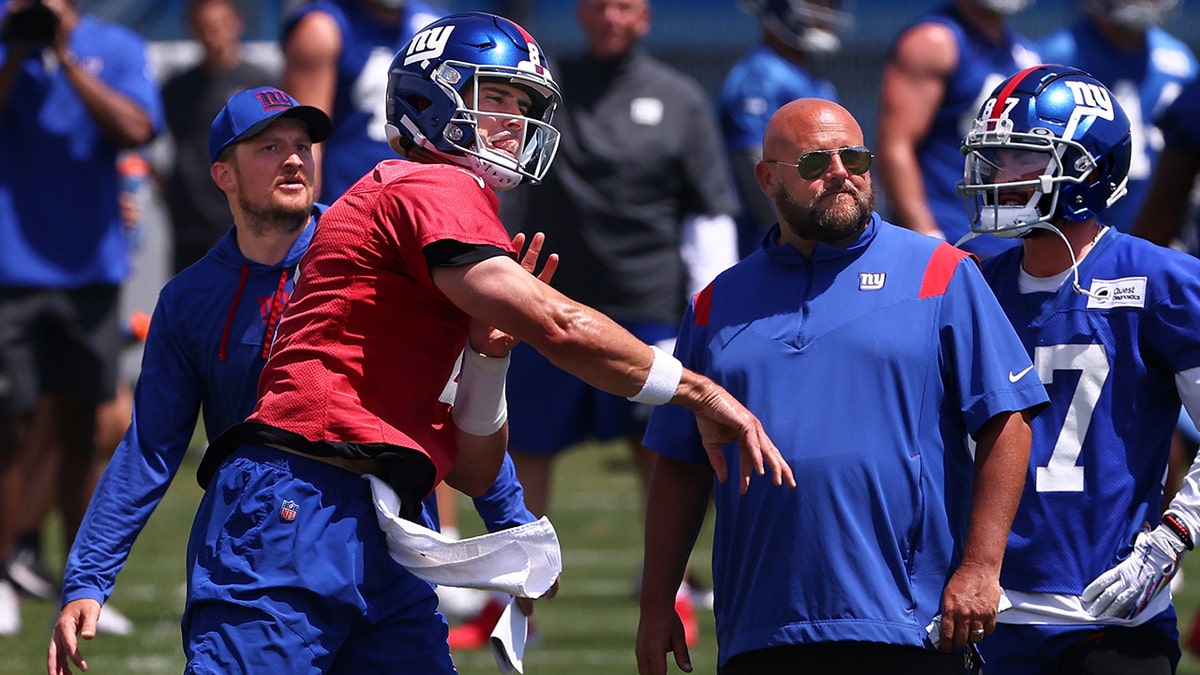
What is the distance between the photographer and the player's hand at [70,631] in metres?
4.13

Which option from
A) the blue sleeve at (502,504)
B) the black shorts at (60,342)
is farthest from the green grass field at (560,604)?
the blue sleeve at (502,504)

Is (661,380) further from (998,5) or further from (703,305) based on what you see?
(998,5)

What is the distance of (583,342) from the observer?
377cm

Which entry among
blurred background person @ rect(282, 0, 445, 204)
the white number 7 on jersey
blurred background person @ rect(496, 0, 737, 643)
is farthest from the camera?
the white number 7 on jersey

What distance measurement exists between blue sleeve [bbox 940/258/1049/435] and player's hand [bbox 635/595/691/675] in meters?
0.81

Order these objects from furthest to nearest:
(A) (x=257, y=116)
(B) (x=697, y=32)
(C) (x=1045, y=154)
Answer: (B) (x=697, y=32), (A) (x=257, y=116), (C) (x=1045, y=154)

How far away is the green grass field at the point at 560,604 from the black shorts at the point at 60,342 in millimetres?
966

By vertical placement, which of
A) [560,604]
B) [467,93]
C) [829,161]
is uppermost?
[467,93]

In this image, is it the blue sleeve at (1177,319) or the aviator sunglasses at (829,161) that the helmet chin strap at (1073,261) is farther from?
the aviator sunglasses at (829,161)

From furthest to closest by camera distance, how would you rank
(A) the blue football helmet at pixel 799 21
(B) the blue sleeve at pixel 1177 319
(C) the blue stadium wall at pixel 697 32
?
(C) the blue stadium wall at pixel 697 32 → (A) the blue football helmet at pixel 799 21 → (B) the blue sleeve at pixel 1177 319

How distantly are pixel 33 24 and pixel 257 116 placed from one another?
11.5 ft

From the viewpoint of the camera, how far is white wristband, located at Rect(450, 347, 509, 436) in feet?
13.5

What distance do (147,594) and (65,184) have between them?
1863mm

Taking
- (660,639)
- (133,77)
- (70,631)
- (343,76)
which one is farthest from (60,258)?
(660,639)
